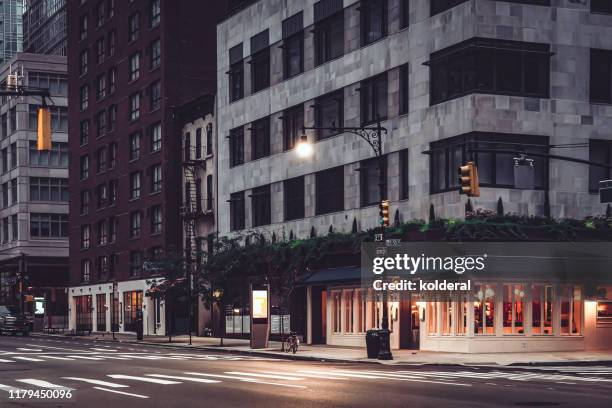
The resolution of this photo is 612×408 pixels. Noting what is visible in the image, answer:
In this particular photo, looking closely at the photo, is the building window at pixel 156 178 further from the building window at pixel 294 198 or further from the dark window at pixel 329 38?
the dark window at pixel 329 38

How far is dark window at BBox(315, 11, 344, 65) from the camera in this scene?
51938mm

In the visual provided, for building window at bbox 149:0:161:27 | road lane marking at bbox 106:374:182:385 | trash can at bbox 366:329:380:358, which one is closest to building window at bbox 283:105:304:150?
trash can at bbox 366:329:380:358

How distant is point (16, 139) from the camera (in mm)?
102625

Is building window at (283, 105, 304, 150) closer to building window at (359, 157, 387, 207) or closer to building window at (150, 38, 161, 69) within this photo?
building window at (359, 157, 387, 207)

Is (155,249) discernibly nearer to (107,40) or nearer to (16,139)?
(107,40)

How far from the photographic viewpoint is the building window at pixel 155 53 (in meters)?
74.8

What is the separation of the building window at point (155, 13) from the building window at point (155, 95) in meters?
4.42

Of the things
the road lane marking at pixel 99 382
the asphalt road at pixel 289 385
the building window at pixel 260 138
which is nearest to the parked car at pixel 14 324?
the building window at pixel 260 138

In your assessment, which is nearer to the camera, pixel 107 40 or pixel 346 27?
pixel 346 27

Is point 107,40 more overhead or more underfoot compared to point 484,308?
more overhead

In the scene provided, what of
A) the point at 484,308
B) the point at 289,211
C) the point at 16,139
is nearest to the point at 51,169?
the point at 16,139

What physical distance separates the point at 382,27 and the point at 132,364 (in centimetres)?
2186

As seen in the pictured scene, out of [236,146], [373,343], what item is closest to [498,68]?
[373,343]

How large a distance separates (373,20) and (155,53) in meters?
30.0
